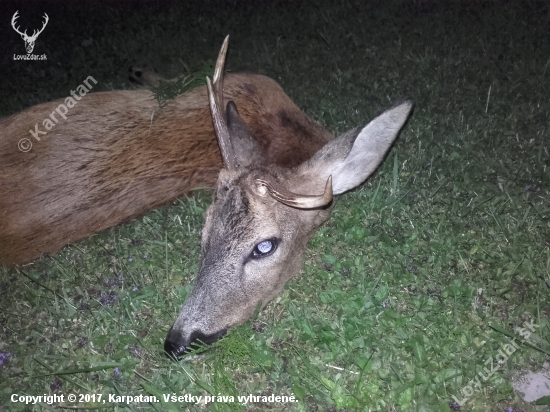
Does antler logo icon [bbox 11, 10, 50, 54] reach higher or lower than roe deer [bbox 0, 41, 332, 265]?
higher

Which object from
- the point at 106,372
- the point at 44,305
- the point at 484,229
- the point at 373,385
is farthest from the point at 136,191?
the point at 484,229

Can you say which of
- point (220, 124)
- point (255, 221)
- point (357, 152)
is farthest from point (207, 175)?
point (357, 152)

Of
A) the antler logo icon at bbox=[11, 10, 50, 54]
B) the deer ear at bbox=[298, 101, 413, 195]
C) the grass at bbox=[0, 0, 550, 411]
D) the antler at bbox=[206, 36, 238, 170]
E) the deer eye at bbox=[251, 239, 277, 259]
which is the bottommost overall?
the grass at bbox=[0, 0, 550, 411]

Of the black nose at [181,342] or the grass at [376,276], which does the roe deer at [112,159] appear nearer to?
the grass at [376,276]

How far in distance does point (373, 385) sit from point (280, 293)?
0.96 m

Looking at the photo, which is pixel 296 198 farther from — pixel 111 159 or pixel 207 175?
pixel 111 159

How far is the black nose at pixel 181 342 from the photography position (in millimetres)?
3312

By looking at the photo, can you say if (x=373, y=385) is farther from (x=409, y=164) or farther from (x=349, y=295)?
(x=409, y=164)

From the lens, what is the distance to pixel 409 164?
4777 millimetres

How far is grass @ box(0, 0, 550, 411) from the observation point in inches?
131

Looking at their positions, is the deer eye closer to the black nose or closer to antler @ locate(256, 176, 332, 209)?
antler @ locate(256, 176, 332, 209)

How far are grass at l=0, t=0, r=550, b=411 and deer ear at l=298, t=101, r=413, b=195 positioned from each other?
619 millimetres

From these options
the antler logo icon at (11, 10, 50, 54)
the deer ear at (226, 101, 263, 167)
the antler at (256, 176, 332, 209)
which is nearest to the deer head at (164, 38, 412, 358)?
the antler at (256, 176, 332, 209)

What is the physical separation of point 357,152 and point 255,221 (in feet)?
2.88
